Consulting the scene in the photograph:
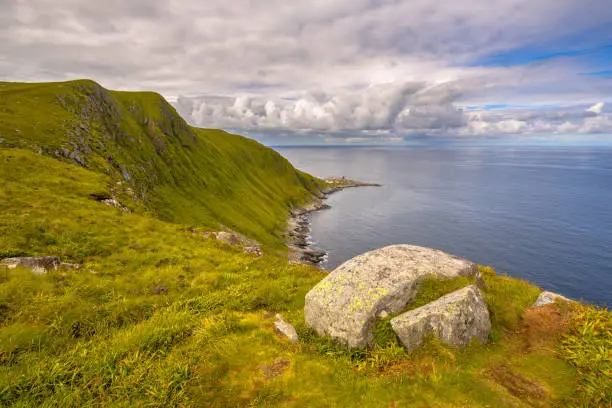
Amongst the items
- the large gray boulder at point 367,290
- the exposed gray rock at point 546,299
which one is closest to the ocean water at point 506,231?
the exposed gray rock at point 546,299

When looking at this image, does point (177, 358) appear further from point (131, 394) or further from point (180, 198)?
point (180, 198)

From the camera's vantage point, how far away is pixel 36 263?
1443 centimetres

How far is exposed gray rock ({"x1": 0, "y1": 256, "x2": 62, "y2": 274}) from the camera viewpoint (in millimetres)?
13945

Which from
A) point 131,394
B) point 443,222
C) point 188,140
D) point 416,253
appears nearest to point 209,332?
point 131,394

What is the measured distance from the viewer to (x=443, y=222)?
13300 cm

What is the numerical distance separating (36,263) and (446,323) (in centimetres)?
1884

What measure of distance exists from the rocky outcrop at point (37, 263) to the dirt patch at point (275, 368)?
40.3 ft

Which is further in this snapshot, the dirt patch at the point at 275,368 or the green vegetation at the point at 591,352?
the dirt patch at the point at 275,368

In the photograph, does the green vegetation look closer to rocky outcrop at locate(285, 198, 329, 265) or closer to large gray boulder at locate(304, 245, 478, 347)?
large gray boulder at locate(304, 245, 478, 347)

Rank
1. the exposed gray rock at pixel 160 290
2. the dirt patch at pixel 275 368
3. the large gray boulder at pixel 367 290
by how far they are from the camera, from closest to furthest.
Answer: the dirt patch at pixel 275 368 < the large gray boulder at pixel 367 290 < the exposed gray rock at pixel 160 290

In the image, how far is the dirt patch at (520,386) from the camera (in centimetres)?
812

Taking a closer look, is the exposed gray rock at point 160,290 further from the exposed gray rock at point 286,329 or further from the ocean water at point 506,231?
the ocean water at point 506,231

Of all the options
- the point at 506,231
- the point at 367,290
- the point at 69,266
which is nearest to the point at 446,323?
the point at 367,290

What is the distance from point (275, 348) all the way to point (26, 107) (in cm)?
7124
